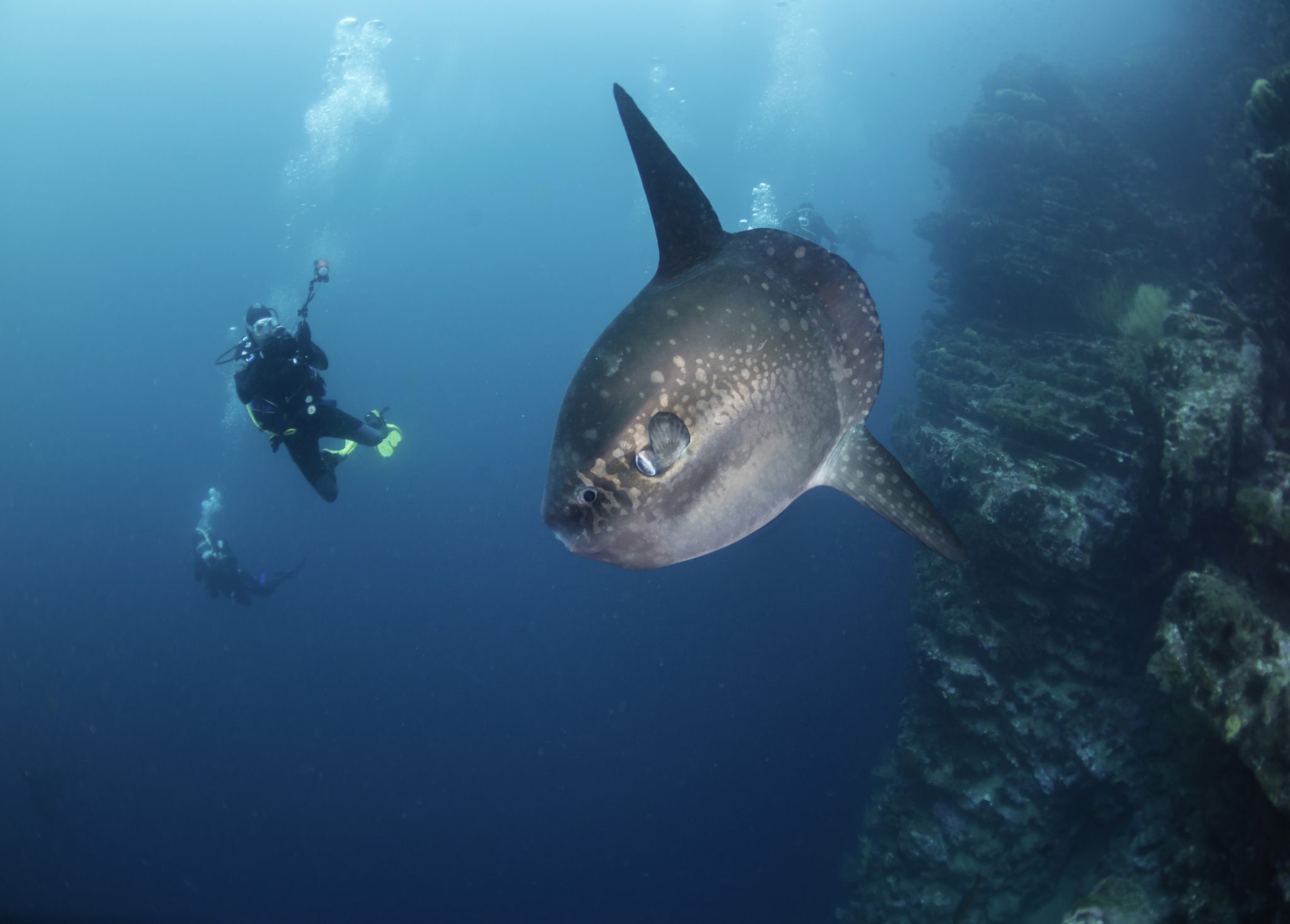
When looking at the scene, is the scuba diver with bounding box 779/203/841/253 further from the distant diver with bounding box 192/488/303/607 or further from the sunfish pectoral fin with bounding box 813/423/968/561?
the distant diver with bounding box 192/488/303/607

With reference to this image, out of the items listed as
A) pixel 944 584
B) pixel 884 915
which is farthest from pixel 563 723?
pixel 944 584

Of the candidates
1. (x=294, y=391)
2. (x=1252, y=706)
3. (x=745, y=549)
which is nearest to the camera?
(x=1252, y=706)

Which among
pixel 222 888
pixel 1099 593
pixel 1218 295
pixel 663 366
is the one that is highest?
pixel 222 888

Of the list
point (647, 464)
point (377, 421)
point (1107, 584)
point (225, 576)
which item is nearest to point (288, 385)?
point (377, 421)

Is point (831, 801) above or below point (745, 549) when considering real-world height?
below

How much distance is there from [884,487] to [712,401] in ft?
3.08

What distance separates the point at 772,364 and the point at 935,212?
18677mm

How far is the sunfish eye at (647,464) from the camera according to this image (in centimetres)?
142

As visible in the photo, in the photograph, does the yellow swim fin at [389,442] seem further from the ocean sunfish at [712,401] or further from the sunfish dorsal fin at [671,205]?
the ocean sunfish at [712,401]

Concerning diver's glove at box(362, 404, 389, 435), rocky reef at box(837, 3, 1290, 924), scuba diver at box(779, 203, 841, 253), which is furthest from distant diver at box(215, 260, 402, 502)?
scuba diver at box(779, 203, 841, 253)

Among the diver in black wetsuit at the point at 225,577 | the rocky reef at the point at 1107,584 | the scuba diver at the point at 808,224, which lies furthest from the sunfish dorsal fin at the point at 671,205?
the scuba diver at the point at 808,224

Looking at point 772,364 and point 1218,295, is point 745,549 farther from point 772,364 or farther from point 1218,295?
point 772,364

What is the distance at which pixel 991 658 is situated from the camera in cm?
723

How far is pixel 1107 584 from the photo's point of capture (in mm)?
6543
